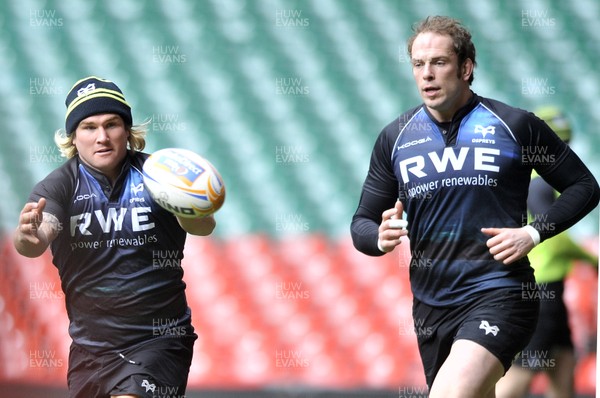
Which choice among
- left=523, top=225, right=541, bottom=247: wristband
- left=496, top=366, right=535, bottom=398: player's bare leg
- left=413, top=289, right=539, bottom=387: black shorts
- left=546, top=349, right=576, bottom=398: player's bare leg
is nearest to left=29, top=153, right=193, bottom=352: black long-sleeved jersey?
left=413, top=289, right=539, bottom=387: black shorts

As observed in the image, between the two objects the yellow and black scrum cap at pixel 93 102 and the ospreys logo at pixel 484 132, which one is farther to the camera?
the yellow and black scrum cap at pixel 93 102

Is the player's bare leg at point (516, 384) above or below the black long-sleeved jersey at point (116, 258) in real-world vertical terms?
below

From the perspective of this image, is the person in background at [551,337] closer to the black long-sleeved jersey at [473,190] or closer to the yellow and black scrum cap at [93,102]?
the black long-sleeved jersey at [473,190]

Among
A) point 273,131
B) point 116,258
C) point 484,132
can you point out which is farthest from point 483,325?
point 273,131

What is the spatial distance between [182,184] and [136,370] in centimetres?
67

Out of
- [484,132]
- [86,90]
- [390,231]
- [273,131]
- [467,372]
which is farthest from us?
[273,131]

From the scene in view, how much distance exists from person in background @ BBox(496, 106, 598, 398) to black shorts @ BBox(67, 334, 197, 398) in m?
1.80

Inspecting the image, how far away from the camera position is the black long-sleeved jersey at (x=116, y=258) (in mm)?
3576

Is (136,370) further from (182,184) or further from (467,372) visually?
(467,372)

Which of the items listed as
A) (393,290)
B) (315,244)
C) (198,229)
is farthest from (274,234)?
(198,229)

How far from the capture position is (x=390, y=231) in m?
3.33

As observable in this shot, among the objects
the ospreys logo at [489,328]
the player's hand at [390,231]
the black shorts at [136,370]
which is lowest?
the ospreys logo at [489,328]

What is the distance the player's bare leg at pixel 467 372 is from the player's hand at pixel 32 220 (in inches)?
56.7

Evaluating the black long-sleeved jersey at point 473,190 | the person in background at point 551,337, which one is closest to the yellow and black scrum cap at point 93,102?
the black long-sleeved jersey at point 473,190
